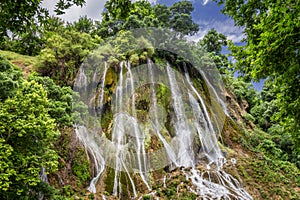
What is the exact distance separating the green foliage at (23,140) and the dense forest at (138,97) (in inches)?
1.1

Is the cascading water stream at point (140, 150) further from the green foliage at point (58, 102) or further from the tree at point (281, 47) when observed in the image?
the tree at point (281, 47)

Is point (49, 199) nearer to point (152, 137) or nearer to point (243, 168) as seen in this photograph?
point (152, 137)

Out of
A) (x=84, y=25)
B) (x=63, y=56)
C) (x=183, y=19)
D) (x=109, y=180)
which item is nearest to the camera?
(x=109, y=180)

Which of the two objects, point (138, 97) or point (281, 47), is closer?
point (281, 47)

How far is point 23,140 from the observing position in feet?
23.3

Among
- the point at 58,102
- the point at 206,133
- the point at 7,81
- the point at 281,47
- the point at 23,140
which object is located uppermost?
the point at 206,133

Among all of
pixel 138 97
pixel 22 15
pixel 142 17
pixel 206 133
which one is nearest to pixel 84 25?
pixel 142 17

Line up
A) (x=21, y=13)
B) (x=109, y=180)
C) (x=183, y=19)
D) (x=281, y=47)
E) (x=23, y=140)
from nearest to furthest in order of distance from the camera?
1. (x=21, y=13)
2. (x=281, y=47)
3. (x=23, y=140)
4. (x=109, y=180)
5. (x=183, y=19)

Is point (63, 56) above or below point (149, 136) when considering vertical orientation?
above

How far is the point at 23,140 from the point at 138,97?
29.8ft

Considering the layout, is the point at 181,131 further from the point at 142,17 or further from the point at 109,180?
the point at 142,17

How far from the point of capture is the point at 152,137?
541 inches

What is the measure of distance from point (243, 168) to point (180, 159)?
3.81 m

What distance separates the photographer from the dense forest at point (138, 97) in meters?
4.39
